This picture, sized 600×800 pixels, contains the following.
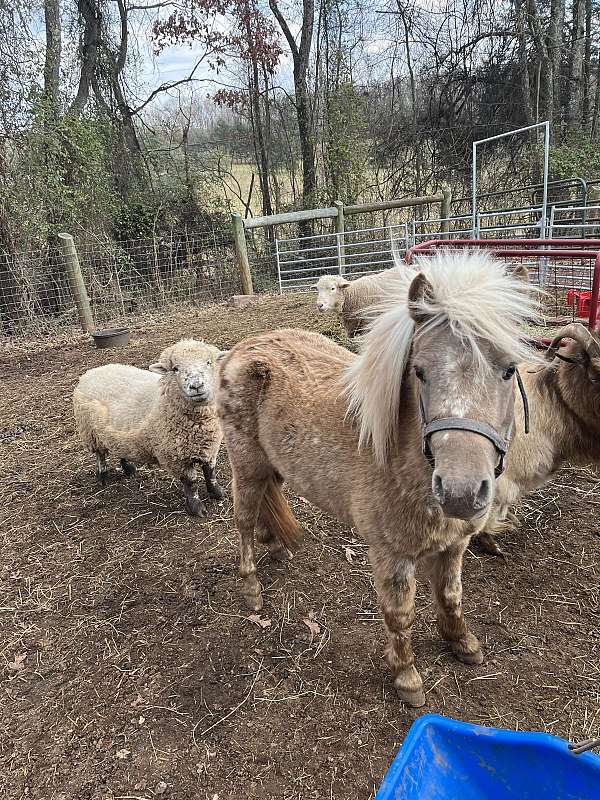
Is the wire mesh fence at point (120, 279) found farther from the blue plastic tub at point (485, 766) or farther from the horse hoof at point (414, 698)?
the blue plastic tub at point (485, 766)

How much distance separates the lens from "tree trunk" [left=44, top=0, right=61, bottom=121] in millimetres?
10289

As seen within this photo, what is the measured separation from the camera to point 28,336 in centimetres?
962

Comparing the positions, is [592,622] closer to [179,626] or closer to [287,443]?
[287,443]

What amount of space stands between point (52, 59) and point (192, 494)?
1126cm

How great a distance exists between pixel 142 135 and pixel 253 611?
14.7 m

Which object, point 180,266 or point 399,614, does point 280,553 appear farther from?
point 180,266

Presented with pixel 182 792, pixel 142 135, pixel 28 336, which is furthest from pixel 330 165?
pixel 182 792

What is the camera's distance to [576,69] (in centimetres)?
1510

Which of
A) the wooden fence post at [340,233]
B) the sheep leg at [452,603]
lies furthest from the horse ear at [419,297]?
the wooden fence post at [340,233]

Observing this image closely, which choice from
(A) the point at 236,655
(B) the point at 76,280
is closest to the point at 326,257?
(B) the point at 76,280

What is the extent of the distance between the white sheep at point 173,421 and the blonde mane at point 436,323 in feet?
6.28

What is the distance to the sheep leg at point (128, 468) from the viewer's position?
479cm

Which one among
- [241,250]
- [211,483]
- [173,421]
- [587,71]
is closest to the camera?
[173,421]

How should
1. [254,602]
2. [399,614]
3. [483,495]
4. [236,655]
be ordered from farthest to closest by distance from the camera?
[254,602] < [236,655] < [399,614] < [483,495]
